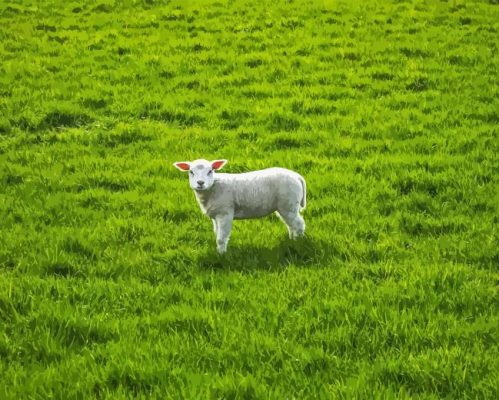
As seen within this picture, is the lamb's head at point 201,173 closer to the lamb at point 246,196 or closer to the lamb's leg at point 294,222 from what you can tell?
the lamb at point 246,196

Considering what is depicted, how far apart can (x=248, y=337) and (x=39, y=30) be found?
48.4 feet

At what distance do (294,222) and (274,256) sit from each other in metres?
0.43

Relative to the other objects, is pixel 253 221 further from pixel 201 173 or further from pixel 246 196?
pixel 201 173

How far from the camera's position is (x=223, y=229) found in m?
6.06

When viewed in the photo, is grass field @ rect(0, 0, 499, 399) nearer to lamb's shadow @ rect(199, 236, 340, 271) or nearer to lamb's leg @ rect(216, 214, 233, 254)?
lamb's shadow @ rect(199, 236, 340, 271)

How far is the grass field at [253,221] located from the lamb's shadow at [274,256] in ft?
0.08

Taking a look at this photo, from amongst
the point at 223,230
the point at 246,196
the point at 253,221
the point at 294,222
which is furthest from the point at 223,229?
the point at 253,221

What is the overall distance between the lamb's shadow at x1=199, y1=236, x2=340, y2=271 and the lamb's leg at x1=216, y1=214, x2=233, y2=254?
8 cm

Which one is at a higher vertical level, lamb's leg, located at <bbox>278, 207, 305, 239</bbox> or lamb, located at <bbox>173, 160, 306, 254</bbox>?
lamb, located at <bbox>173, 160, 306, 254</bbox>

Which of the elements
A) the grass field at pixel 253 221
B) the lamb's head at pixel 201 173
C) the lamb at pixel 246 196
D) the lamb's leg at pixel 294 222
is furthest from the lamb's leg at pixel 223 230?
the lamb's leg at pixel 294 222

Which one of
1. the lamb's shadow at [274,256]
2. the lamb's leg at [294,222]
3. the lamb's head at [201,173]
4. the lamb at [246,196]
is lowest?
the lamb's shadow at [274,256]

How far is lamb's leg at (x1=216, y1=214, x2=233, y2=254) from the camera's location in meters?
6.03

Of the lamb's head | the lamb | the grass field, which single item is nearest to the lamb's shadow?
the grass field

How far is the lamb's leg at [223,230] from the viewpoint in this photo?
6027 millimetres
